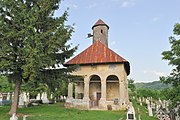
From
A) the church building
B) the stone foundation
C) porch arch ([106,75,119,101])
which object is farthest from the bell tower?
the stone foundation

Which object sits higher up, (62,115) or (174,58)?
(174,58)

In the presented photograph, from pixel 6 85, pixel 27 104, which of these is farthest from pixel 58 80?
pixel 6 85

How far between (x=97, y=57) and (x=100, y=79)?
2.95 metres

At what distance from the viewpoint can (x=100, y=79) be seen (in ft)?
83.7

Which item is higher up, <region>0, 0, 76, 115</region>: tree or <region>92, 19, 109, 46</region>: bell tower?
<region>92, 19, 109, 46</region>: bell tower

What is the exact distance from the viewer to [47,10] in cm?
1599

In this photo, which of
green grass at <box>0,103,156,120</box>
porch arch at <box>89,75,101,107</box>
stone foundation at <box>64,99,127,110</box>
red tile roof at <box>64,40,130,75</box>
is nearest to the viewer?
green grass at <box>0,103,156,120</box>

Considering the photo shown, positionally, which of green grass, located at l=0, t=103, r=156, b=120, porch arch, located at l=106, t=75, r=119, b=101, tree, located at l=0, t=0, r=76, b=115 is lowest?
green grass, located at l=0, t=103, r=156, b=120

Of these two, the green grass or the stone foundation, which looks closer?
the green grass

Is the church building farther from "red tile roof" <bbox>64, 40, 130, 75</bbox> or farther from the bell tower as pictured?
the bell tower

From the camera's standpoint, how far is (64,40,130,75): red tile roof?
2378 centimetres

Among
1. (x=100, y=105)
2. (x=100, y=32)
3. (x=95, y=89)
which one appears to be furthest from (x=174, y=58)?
(x=100, y=32)

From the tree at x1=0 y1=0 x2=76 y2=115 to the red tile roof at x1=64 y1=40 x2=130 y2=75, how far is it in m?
8.08

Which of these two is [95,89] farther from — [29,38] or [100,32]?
[29,38]
